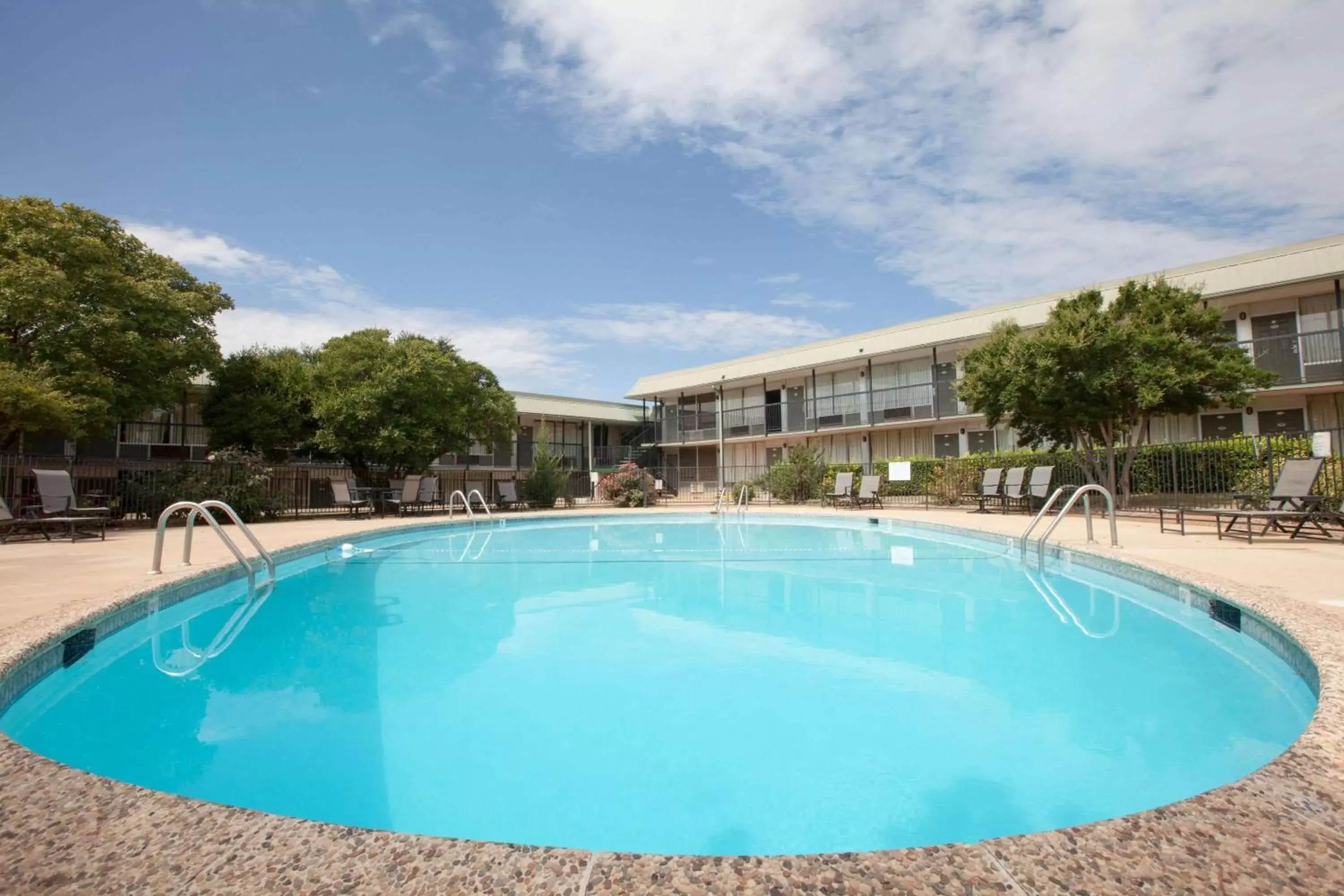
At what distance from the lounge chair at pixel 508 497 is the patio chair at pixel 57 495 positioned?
10460mm

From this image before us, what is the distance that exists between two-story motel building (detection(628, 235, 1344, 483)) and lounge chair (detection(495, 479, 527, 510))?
29.4 ft

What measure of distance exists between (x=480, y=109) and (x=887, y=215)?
10.0m

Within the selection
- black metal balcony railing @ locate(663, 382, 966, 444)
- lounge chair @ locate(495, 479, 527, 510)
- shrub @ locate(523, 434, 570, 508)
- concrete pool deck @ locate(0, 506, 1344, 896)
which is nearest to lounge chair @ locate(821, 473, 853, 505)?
black metal balcony railing @ locate(663, 382, 966, 444)

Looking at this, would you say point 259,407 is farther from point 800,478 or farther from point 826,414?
point 826,414

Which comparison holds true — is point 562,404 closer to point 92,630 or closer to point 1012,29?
point 1012,29

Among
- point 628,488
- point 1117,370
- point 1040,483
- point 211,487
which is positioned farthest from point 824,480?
point 211,487

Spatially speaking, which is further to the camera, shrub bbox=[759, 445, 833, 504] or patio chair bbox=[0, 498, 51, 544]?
shrub bbox=[759, 445, 833, 504]

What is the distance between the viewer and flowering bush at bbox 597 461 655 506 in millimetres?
22344

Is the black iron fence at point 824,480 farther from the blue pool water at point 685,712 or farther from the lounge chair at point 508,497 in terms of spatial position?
the blue pool water at point 685,712

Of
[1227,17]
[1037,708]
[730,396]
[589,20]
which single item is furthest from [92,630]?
[730,396]

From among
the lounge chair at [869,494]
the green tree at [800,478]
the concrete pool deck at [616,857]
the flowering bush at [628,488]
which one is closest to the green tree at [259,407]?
the flowering bush at [628,488]

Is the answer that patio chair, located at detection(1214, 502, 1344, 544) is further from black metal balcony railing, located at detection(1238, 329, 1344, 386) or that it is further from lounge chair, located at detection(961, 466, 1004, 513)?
black metal balcony railing, located at detection(1238, 329, 1344, 386)

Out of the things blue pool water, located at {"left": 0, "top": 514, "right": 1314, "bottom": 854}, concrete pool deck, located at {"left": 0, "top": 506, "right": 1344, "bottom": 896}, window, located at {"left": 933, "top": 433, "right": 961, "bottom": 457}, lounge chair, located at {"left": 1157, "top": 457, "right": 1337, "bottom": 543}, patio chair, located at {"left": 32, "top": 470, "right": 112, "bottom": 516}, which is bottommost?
blue pool water, located at {"left": 0, "top": 514, "right": 1314, "bottom": 854}

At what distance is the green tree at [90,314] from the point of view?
13.0m
